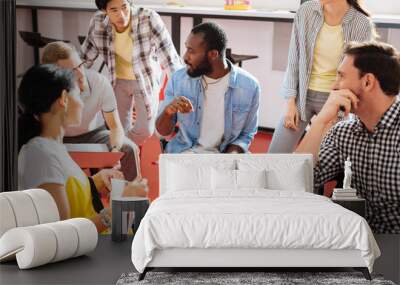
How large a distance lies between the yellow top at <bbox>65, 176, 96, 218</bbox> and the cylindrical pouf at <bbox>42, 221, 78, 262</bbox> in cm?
147

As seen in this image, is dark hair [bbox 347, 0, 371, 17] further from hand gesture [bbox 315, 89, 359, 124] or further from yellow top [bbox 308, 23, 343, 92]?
hand gesture [bbox 315, 89, 359, 124]

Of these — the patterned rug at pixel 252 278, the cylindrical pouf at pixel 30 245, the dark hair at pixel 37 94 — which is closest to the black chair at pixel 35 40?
the dark hair at pixel 37 94

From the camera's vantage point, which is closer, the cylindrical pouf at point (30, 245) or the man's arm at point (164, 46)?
the cylindrical pouf at point (30, 245)

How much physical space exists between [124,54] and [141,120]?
0.69 m

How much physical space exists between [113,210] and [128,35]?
1779 millimetres

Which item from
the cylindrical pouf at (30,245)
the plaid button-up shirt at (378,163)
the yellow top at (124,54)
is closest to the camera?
the cylindrical pouf at (30,245)

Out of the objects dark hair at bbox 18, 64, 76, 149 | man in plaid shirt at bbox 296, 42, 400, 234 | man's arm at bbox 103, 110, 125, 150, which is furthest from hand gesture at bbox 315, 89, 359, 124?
dark hair at bbox 18, 64, 76, 149

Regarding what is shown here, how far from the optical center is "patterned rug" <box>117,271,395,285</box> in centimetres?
A: 541

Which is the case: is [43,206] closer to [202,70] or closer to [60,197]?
[60,197]

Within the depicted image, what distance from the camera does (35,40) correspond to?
294 inches

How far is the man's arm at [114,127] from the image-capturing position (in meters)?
7.44

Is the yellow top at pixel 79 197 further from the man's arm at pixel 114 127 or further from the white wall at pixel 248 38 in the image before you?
the white wall at pixel 248 38

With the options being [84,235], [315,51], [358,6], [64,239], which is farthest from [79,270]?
[358,6]

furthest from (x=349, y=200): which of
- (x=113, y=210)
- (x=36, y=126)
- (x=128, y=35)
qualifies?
(x=36, y=126)
